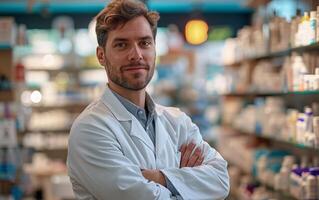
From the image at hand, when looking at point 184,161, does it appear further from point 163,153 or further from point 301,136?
point 301,136

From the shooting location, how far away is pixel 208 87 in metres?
13.0

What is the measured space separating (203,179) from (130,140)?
37cm

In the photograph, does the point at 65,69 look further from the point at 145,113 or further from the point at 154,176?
the point at 154,176

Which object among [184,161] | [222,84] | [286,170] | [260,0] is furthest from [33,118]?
[184,161]

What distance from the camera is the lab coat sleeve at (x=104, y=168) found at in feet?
8.14

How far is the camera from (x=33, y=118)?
10461 millimetres

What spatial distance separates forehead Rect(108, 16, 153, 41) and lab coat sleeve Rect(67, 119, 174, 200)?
398 mm

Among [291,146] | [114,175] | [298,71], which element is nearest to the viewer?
[114,175]

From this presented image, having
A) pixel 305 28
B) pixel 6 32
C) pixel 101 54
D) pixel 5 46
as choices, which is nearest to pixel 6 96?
pixel 5 46

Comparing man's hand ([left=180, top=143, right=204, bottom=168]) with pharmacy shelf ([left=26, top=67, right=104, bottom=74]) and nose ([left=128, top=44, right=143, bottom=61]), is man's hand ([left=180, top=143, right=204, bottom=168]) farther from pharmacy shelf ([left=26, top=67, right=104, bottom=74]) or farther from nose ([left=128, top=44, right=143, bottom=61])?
pharmacy shelf ([left=26, top=67, right=104, bottom=74])

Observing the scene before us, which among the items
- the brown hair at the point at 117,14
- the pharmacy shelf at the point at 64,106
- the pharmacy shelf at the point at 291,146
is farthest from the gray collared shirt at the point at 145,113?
the pharmacy shelf at the point at 64,106

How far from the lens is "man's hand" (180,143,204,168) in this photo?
2830mm

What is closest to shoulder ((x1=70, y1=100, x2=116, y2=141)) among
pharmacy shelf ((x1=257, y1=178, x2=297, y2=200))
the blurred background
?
the blurred background

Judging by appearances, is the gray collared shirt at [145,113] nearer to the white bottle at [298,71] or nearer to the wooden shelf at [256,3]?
the white bottle at [298,71]
